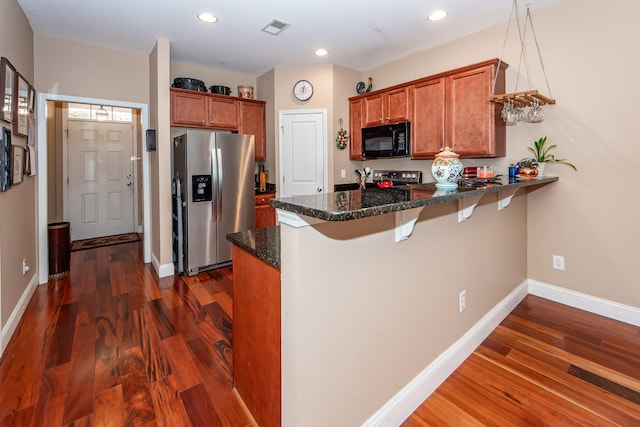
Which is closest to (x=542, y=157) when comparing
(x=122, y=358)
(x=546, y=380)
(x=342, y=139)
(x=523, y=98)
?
(x=523, y=98)

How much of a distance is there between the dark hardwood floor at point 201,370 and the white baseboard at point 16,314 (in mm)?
53

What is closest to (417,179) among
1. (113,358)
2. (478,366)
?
(478,366)

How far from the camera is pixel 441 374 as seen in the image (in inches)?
71.4

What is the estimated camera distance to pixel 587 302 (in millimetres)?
2736

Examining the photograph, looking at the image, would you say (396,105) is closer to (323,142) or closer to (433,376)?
(323,142)

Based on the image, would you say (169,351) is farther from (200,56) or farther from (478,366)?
(200,56)

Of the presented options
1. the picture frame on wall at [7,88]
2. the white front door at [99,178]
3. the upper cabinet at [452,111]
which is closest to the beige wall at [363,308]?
the upper cabinet at [452,111]

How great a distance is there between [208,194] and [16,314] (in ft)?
6.34

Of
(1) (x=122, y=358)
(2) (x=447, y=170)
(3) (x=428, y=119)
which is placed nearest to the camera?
(2) (x=447, y=170)

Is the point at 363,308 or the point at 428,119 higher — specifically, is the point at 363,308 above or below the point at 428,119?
below

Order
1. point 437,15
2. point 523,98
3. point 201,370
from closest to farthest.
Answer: point 201,370 < point 523,98 < point 437,15

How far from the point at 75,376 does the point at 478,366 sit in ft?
8.00

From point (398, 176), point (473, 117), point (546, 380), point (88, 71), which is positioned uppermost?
point (88, 71)

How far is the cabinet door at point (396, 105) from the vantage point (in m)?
3.69
